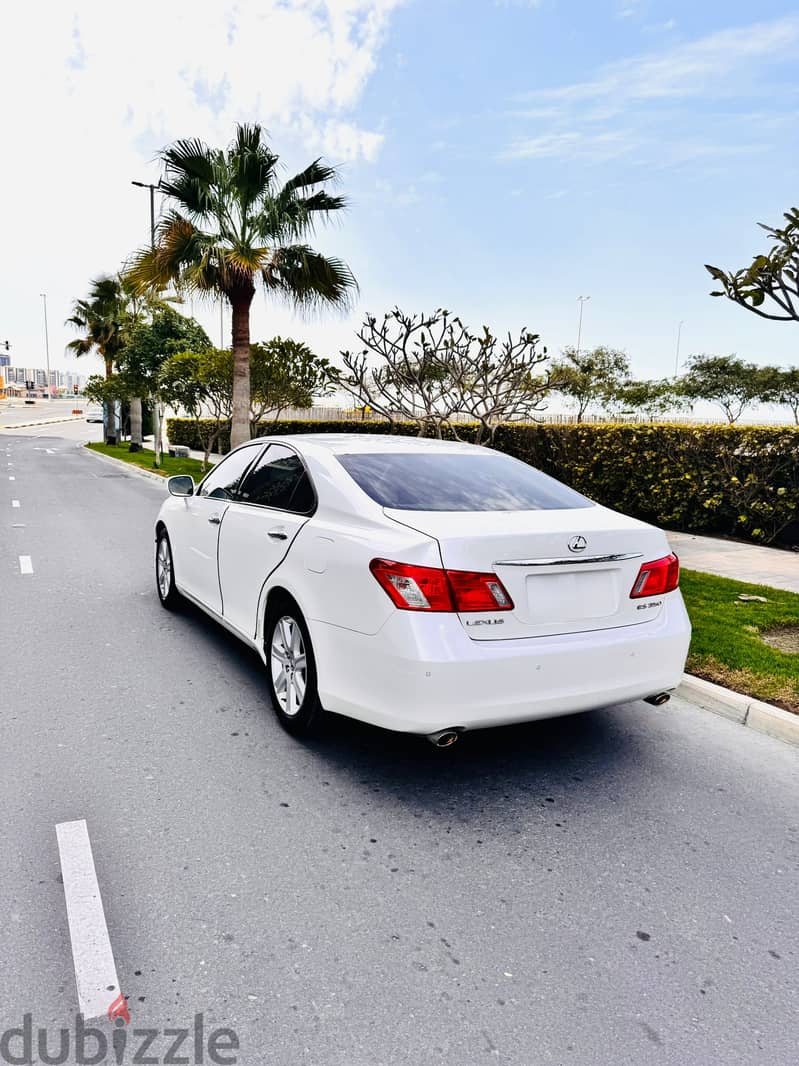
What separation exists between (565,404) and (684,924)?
5862 centimetres

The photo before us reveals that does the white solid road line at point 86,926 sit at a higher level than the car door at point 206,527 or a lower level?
lower

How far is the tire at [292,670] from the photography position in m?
3.92

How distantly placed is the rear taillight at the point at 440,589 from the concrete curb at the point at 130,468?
687 inches

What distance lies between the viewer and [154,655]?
5566 millimetres

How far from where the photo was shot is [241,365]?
1811cm

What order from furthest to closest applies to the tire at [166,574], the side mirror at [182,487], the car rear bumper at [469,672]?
the tire at [166,574] → the side mirror at [182,487] → the car rear bumper at [469,672]

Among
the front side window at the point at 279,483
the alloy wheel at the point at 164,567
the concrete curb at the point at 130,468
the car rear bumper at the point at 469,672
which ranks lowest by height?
the concrete curb at the point at 130,468

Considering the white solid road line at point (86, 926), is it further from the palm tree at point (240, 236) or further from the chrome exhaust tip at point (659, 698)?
the palm tree at point (240, 236)

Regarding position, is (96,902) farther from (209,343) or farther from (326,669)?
(209,343)

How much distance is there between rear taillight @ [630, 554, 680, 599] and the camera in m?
3.76

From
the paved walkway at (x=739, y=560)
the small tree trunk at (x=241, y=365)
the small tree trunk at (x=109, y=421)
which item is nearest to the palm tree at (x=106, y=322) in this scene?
the small tree trunk at (x=109, y=421)

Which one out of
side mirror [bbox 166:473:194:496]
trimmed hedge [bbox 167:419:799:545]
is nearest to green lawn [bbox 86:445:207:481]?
trimmed hedge [bbox 167:419:799:545]

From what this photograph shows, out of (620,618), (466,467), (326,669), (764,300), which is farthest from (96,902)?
(764,300)

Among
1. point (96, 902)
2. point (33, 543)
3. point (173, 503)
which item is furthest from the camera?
point (33, 543)
